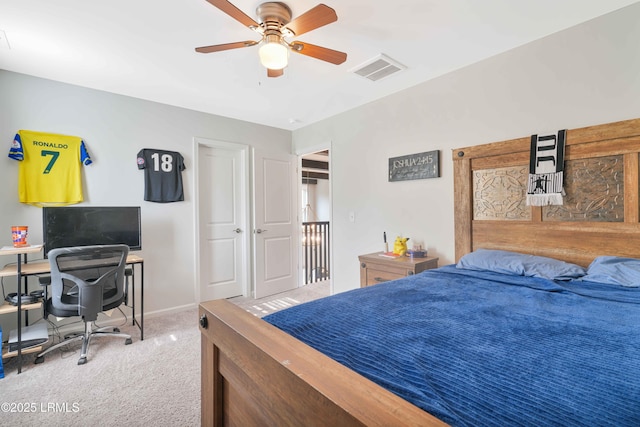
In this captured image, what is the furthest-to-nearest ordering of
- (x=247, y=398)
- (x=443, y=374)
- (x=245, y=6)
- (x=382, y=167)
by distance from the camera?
(x=382, y=167) → (x=245, y=6) → (x=247, y=398) → (x=443, y=374)

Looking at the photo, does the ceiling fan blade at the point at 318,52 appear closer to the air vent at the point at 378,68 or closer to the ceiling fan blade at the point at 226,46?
the ceiling fan blade at the point at 226,46

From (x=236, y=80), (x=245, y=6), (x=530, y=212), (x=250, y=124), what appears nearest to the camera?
(x=245, y=6)

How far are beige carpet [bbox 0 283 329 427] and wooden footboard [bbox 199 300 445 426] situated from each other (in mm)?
885

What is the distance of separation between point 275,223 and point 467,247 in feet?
8.57

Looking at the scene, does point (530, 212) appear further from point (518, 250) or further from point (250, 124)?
point (250, 124)

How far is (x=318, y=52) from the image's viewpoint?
196 cm

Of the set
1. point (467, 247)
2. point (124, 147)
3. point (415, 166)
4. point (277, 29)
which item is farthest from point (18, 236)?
point (467, 247)

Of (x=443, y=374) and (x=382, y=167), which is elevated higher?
(x=382, y=167)

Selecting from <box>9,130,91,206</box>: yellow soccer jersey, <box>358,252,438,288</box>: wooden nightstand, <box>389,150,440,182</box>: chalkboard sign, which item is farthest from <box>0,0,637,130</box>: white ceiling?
<box>358,252,438,288</box>: wooden nightstand

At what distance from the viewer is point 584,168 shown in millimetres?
2029

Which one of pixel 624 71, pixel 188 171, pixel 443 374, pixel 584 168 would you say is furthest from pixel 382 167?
pixel 443 374

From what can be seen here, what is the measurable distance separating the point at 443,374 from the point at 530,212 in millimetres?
2007

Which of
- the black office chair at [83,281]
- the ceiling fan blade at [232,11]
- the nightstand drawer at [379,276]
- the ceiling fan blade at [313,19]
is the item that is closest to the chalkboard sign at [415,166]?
the nightstand drawer at [379,276]

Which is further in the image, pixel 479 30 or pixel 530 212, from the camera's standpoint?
pixel 530 212
